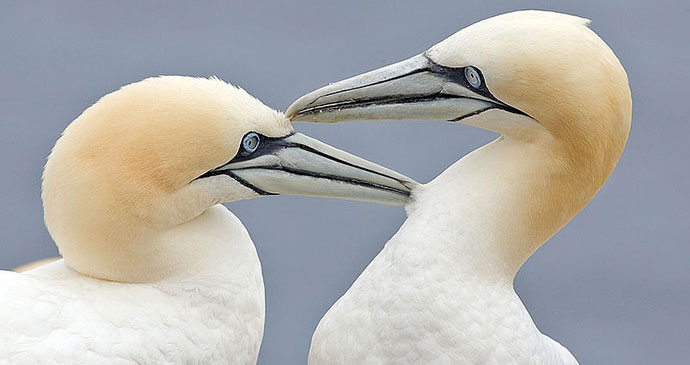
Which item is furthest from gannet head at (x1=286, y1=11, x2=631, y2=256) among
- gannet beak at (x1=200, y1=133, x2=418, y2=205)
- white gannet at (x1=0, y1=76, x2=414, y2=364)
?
white gannet at (x1=0, y1=76, x2=414, y2=364)

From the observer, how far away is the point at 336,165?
405cm

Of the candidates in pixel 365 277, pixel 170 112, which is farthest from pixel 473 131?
pixel 170 112

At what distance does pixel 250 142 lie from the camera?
154 inches

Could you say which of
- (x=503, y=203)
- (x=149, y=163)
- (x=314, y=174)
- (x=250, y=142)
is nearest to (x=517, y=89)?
(x=503, y=203)

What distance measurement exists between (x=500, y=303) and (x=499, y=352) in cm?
16

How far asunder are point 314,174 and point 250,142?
0.83 feet

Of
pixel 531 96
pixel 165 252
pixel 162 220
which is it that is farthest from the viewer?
pixel 165 252

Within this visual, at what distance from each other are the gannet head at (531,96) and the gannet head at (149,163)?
0.22 m

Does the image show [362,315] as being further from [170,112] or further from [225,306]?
[170,112]

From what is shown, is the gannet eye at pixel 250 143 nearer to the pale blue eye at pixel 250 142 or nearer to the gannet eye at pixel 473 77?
the pale blue eye at pixel 250 142

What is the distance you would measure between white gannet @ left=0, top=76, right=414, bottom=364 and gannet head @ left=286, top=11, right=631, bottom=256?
0.22m

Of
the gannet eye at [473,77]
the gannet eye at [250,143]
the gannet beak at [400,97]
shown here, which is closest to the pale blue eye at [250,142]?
the gannet eye at [250,143]

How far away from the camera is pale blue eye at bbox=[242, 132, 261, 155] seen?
3.88m

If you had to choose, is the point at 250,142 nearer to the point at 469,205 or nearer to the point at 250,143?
the point at 250,143
